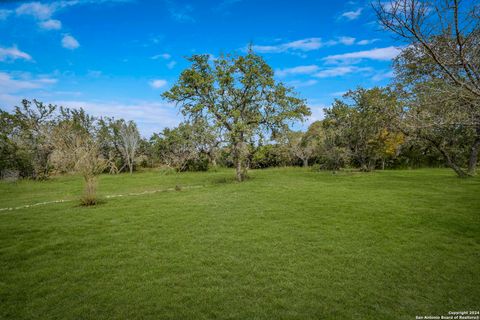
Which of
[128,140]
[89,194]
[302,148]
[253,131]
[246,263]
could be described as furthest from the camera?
[302,148]

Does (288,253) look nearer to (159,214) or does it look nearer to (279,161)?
(159,214)

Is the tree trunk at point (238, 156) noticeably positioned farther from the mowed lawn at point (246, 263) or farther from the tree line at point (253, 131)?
the mowed lawn at point (246, 263)

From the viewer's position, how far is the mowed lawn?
4.34m

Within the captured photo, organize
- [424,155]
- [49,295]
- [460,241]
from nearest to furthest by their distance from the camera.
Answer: [49,295]
[460,241]
[424,155]

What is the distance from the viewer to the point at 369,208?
35.0 ft

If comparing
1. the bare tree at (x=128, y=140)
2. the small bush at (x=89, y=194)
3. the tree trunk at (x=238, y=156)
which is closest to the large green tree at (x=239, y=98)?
the tree trunk at (x=238, y=156)

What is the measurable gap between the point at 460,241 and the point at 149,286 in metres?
8.05

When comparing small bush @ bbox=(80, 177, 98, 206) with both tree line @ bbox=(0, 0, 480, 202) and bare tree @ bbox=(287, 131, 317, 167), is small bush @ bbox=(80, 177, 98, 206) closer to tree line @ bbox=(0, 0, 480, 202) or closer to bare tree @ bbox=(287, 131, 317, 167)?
tree line @ bbox=(0, 0, 480, 202)

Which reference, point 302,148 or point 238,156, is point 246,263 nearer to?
point 238,156

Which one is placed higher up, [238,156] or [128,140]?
[128,140]

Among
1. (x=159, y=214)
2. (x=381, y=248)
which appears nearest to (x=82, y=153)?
(x=159, y=214)

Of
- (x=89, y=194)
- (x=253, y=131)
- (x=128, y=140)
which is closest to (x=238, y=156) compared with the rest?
(x=253, y=131)

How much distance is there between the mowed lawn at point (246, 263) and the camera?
434 cm

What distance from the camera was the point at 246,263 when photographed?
594cm
